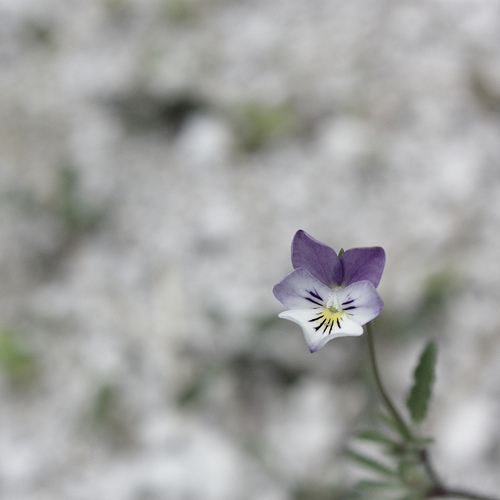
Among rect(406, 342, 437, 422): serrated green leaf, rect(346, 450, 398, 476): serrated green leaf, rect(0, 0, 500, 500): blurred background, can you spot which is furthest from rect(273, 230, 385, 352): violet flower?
Result: rect(0, 0, 500, 500): blurred background

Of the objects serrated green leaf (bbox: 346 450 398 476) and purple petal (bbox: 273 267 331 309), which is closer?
purple petal (bbox: 273 267 331 309)

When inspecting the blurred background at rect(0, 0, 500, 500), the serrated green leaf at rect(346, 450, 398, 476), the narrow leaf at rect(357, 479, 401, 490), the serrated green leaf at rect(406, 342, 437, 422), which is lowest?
the narrow leaf at rect(357, 479, 401, 490)

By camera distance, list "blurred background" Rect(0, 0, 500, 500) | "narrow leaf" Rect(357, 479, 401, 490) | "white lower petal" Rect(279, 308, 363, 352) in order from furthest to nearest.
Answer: "blurred background" Rect(0, 0, 500, 500)
"narrow leaf" Rect(357, 479, 401, 490)
"white lower petal" Rect(279, 308, 363, 352)

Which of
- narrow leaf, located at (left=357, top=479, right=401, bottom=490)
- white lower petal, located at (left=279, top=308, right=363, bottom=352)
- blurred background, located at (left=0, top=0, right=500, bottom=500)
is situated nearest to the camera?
white lower petal, located at (left=279, top=308, right=363, bottom=352)

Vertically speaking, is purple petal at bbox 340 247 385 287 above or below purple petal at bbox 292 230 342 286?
below

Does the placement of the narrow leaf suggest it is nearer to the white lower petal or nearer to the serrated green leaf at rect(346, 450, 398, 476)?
the serrated green leaf at rect(346, 450, 398, 476)

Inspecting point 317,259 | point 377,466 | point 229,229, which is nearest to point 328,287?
point 317,259

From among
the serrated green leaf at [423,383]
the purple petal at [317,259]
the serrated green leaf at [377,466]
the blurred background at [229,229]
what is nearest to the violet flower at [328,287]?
the purple petal at [317,259]

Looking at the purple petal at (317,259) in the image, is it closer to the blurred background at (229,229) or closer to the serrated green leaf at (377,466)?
the serrated green leaf at (377,466)
